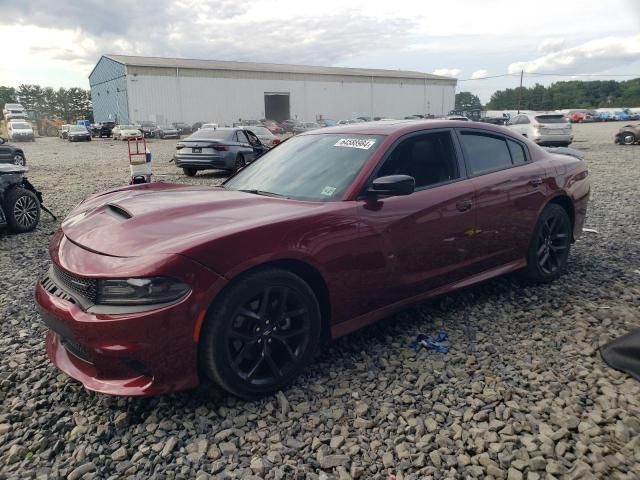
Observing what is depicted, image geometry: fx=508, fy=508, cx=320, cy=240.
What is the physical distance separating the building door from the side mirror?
5294 cm

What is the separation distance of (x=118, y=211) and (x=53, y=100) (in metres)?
96.7

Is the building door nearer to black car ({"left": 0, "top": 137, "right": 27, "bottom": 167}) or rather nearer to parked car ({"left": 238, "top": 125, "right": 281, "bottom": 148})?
parked car ({"left": 238, "top": 125, "right": 281, "bottom": 148})

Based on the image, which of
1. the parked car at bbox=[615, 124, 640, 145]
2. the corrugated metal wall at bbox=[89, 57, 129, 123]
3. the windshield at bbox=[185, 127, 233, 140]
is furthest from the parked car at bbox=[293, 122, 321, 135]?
the windshield at bbox=[185, 127, 233, 140]

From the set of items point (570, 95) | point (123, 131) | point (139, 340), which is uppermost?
point (570, 95)

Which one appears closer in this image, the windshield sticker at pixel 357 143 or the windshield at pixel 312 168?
the windshield at pixel 312 168

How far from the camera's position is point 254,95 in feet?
170

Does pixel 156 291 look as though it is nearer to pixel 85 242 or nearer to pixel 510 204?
pixel 85 242

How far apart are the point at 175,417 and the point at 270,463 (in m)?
0.66

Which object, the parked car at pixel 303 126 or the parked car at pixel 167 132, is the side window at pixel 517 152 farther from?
the parked car at pixel 167 132

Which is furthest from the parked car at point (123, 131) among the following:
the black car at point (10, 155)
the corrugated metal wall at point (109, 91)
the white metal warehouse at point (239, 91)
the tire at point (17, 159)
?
the black car at point (10, 155)

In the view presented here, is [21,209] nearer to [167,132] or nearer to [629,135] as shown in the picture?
[629,135]

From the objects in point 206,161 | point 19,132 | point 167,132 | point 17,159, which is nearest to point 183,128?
point 167,132

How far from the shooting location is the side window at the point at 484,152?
412 centimetres

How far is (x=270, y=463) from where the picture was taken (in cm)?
246
